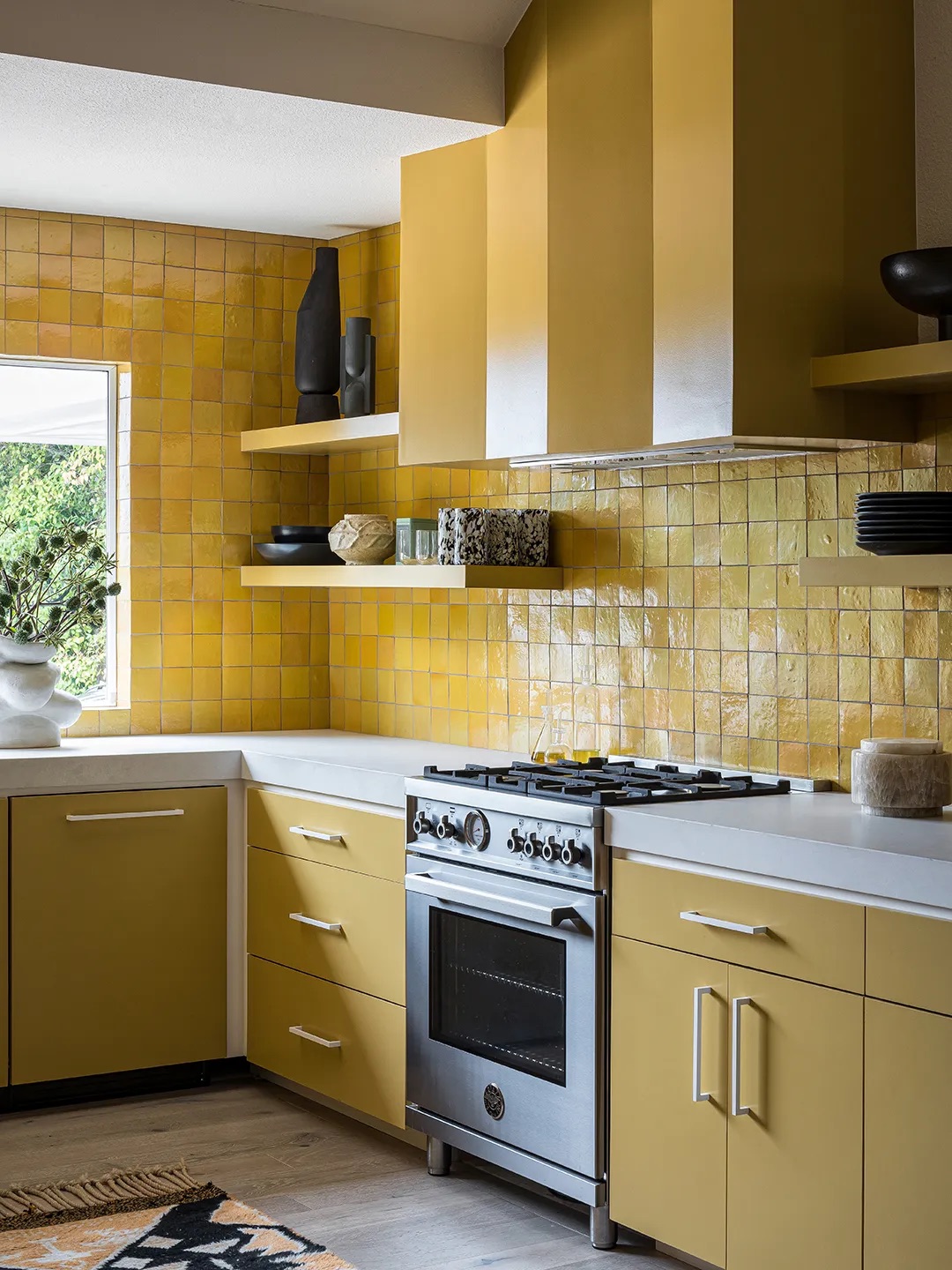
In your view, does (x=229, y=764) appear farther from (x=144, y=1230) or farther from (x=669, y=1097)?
(x=669, y=1097)

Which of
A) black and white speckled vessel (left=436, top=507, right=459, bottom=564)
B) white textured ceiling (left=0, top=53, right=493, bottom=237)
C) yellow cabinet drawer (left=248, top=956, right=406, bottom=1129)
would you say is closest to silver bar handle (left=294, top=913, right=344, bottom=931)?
yellow cabinet drawer (left=248, top=956, right=406, bottom=1129)

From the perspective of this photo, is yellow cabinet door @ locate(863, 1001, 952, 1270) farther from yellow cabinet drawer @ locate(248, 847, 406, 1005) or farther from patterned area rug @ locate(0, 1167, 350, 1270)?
yellow cabinet drawer @ locate(248, 847, 406, 1005)

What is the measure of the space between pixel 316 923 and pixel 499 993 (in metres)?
0.75

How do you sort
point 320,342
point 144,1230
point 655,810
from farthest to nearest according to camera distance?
point 320,342
point 144,1230
point 655,810

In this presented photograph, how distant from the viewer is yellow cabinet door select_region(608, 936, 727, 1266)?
269 centimetres

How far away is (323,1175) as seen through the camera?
11.2 ft

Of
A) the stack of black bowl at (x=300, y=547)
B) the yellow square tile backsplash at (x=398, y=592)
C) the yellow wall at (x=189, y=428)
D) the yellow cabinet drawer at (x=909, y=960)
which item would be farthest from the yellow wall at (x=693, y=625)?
the yellow cabinet drawer at (x=909, y=960)

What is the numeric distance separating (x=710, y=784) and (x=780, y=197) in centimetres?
116

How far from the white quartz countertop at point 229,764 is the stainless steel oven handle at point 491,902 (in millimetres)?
281

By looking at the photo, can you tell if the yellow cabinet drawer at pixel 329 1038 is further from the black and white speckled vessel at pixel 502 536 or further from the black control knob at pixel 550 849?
the black and white speckled vessel at pixel 502 536

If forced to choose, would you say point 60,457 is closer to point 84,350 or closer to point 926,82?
point 84,350

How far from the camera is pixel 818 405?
2955 mm

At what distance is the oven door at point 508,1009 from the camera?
9.64 feet

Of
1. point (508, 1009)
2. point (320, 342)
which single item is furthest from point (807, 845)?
point (320, 342)
